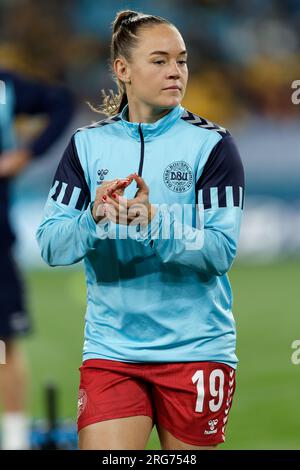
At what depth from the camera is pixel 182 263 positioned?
3277 mm

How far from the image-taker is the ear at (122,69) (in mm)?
3615

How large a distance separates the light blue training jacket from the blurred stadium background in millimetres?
5054

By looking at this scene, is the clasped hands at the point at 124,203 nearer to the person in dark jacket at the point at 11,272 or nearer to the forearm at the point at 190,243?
the forearm at the point at 190,243

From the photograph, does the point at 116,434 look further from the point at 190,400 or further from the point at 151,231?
the point at 151,231

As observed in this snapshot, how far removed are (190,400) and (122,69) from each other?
114cm

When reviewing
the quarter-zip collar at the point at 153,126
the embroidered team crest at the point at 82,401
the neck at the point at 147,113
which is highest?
the neck at the point at 147,113

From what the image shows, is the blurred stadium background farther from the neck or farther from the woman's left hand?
the woman's left hand

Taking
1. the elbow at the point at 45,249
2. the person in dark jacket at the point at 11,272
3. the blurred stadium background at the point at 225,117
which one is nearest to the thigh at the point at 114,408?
the elbow at the point at 45,249

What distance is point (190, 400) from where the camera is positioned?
11.2 feet

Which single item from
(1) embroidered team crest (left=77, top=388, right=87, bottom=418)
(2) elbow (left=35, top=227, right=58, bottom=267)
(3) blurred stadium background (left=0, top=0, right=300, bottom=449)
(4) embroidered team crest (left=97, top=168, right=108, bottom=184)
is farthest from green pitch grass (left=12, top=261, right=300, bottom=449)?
(4) embroidered team crest (left=97, top=168, right=108, bottom=184)

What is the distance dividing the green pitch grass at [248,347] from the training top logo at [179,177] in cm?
261

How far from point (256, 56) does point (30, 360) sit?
950cm

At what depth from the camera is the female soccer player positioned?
132 inches

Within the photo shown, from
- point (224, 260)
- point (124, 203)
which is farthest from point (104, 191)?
point (224, 260)
